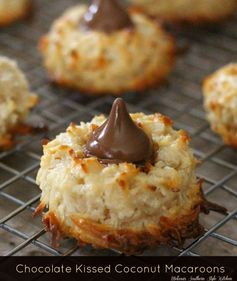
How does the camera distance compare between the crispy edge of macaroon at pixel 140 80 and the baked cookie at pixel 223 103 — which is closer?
the baked cookie at pixel 223 103

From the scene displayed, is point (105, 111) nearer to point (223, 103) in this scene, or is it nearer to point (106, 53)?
point (106, 53)

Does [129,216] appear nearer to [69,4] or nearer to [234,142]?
[234,142]

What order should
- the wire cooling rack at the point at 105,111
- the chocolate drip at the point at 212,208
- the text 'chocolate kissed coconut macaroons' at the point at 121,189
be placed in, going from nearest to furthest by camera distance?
the text 'chocolate kissed coconut macaroons' at the point at 121,189 < the wire cooling rack at the point at 105,111 < the chocolate drip at the point at 212,208

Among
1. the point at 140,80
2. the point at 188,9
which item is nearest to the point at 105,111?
the point at 140,80

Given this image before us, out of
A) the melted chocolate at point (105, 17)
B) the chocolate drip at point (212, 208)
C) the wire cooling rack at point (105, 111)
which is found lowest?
the wire cooling rack at point (105, 111)

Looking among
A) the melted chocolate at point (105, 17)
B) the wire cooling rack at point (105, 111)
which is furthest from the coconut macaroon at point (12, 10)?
the melted chocolate at point (105, 17)

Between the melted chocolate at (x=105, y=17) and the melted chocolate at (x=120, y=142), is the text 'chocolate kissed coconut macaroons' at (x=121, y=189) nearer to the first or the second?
Result: the melted chocolate at (x=120, y=142)
